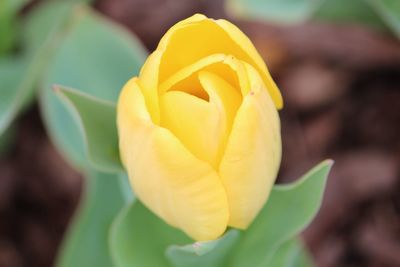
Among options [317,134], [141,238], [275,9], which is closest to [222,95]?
[141,238]

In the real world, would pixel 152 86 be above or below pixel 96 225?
above

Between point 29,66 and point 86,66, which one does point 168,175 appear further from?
point 29,66

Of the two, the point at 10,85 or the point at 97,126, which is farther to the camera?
the point at 10,85

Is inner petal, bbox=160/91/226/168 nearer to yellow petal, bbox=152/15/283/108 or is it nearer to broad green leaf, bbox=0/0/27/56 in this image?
yellow petal, bbox=152/15/283/108

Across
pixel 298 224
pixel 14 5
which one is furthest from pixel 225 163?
pixel 14 5

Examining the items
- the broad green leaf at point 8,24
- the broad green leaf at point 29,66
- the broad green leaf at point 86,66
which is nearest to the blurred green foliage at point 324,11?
the broad green leaf at point 86,66

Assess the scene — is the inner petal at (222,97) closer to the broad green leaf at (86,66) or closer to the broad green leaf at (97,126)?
the broad green leaf at (97,126)

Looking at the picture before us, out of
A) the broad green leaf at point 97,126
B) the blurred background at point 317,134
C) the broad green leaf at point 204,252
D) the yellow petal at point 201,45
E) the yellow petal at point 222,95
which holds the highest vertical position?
the yellow petal at point 201,45
